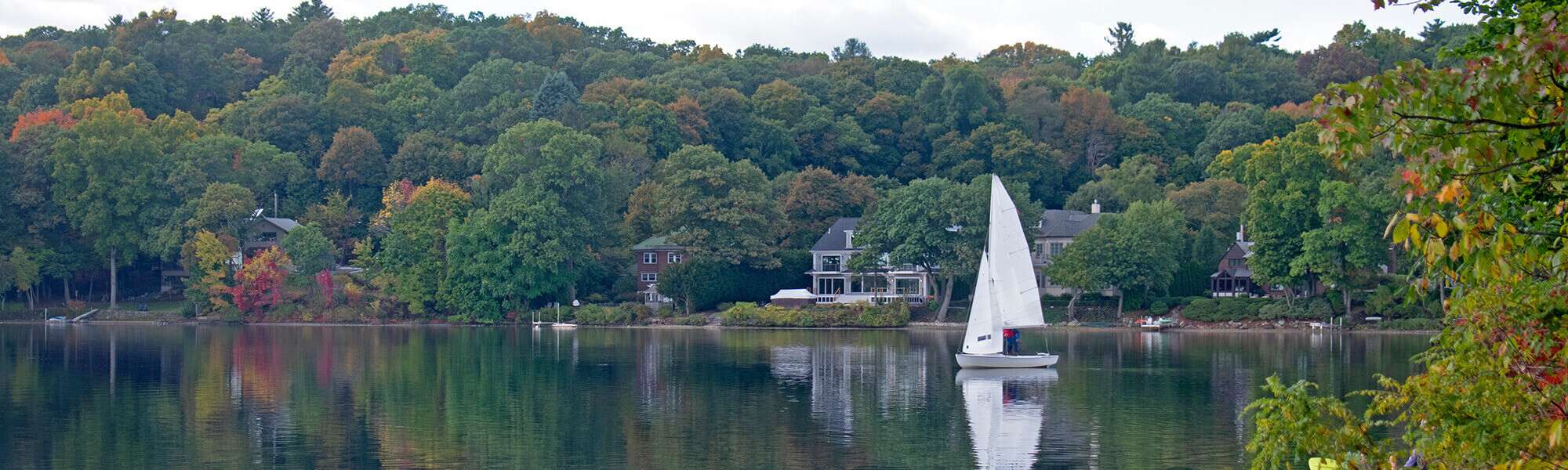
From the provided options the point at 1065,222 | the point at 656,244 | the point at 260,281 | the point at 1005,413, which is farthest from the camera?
the point at 656,244

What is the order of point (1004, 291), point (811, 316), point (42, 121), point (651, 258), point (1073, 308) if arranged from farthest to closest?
point (42, 121), point (651, 258), point (811, 316), point (1073, 308), point (1004, 291)

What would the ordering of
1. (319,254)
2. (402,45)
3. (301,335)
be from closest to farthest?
(301,335) → (319,254) → (402,45)

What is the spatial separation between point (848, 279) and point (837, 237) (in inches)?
98.2

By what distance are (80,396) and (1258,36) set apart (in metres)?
121

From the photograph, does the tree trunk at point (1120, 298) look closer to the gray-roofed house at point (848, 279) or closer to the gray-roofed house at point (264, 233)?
the gray-roofed house at point (848, 279)

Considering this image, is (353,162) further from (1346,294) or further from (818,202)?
(1346,294)

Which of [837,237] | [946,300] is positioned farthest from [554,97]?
[946,300]

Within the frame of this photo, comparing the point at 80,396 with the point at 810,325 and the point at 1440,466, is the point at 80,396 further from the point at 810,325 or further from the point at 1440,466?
the point at 810,325

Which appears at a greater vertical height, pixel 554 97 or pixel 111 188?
pixel 554 97

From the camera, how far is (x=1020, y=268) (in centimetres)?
5212

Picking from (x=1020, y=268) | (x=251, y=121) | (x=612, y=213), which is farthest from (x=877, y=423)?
(x=251, y=121)

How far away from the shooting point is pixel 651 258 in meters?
90.2

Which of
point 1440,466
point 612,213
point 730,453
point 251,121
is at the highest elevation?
point 251,121

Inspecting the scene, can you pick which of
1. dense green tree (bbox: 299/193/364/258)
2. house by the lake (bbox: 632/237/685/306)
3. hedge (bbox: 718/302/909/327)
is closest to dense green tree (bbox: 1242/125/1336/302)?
hedge (bbox: 718/302/909/327)
